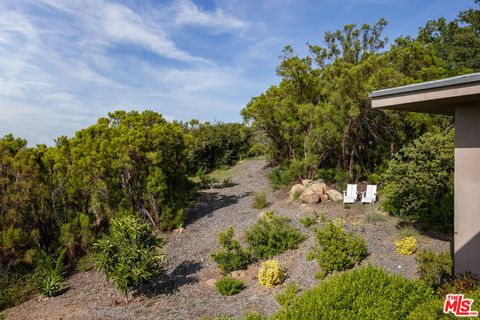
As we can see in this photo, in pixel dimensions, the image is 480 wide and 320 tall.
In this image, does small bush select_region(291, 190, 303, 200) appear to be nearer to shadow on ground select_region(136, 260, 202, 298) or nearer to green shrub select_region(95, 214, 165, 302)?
shadow on ground select_region(136, 260, 202, 298)

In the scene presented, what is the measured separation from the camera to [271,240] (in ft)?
26.0

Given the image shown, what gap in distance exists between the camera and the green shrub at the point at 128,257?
6586mm

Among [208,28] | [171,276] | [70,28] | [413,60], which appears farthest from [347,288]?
[413,60]

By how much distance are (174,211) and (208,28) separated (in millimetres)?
6655

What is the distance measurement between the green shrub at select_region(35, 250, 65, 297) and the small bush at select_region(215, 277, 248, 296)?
159 inches

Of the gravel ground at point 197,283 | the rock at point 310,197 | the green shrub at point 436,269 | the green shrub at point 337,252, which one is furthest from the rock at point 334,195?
the green shrub at point 436,269

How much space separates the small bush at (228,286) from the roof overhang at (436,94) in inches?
169

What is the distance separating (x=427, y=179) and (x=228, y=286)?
5.35 metres

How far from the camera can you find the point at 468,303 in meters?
3.67

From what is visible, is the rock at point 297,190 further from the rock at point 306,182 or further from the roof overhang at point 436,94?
the roof overhang at point 436,94

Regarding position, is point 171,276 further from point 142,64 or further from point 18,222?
point 142,64

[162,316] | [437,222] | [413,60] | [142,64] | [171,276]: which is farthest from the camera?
[142,64]

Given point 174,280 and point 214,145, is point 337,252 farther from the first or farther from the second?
point 214,145

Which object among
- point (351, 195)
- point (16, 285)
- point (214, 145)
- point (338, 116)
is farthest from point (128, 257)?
point (214, 145)
